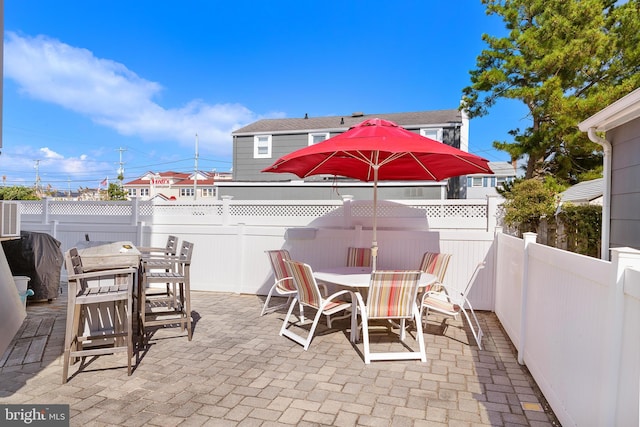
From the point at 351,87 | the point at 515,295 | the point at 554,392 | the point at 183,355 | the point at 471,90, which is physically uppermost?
Result: the point at 351,87

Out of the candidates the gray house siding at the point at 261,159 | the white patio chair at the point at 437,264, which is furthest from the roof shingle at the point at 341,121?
the white patio chair at the point at 437,264

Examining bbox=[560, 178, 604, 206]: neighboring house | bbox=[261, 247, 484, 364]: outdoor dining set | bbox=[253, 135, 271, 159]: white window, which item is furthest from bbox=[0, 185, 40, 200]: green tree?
bbox=[560, 178, 604, 206]: neighboring house

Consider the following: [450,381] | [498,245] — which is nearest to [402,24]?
[498,245]

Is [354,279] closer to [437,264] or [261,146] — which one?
[437,264]

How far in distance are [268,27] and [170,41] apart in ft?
12.9

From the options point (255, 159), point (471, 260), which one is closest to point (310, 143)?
point (255, 159)

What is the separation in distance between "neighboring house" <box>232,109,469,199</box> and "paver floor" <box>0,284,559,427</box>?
9.38 metres

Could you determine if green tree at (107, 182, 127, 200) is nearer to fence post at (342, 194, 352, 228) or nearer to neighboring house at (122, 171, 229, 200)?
neighboring house at (122, 171, 229, 200)

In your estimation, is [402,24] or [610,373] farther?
[402,24]

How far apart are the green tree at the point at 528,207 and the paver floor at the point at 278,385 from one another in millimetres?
2126

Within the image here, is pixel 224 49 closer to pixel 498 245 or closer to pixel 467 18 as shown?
pixel 467 18

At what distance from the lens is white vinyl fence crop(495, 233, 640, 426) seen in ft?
5.09

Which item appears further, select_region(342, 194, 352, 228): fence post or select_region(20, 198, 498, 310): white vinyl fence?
select_region(342, 194, 352, 228): fence post

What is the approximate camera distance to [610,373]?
1649mm
